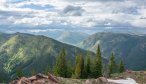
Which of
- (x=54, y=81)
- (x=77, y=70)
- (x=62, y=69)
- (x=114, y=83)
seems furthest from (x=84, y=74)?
(x=54, y=81)

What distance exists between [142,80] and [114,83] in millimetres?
16934

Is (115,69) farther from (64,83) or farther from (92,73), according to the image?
(64,83)

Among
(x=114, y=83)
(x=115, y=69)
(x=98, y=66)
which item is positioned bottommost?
(x=115, y=69)

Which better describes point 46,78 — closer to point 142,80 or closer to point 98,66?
point 142,80

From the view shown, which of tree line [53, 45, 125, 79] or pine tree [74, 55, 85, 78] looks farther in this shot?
tree line [53, 45, 125, 79]

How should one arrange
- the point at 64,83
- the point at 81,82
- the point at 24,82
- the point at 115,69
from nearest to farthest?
the point at 24,82, the point at 64,83, the point at 81,82, the point at 115,69

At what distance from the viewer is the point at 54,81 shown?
2576 inches

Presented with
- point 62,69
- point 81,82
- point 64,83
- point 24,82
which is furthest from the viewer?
point 62,69

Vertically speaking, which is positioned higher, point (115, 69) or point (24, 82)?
point (24, 82)

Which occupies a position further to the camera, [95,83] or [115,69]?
[115,69]

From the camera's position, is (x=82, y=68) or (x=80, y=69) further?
(x=82, y=68)

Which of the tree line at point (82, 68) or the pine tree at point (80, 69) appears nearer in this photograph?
the pine tree at point (80, 69)

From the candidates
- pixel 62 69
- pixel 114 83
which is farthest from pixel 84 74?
pixel 114 83

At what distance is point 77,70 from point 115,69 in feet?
207
